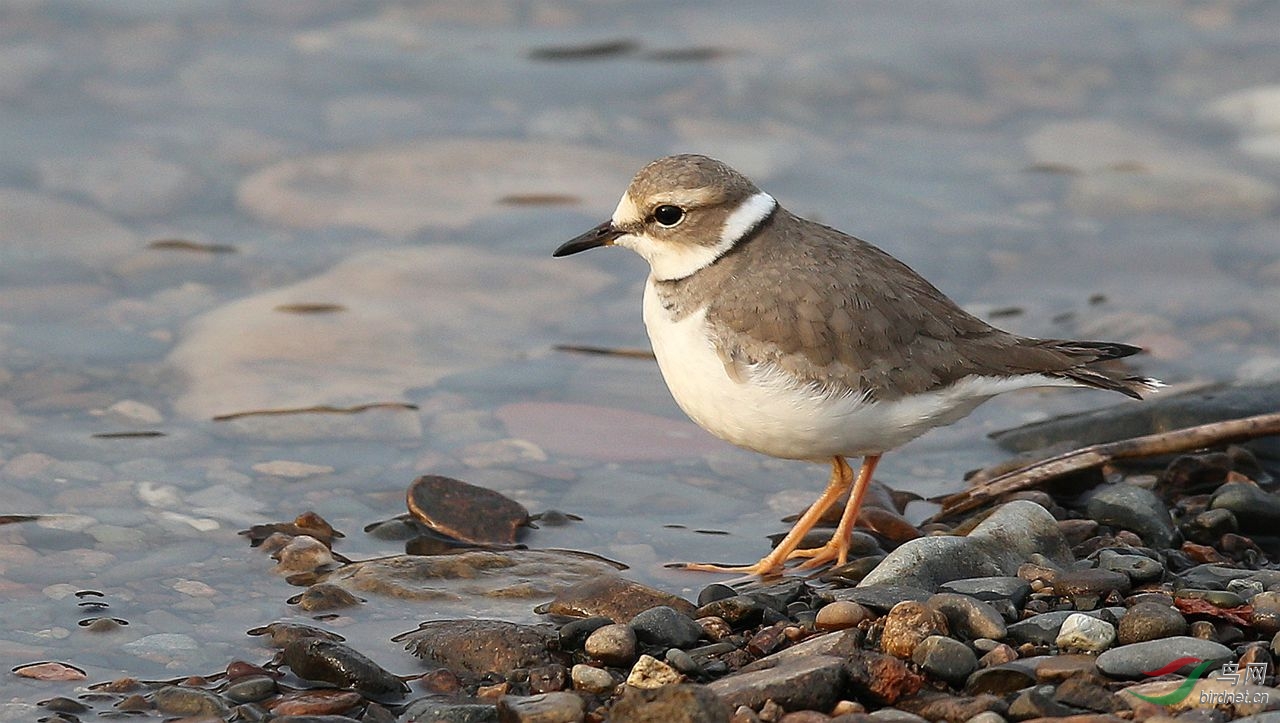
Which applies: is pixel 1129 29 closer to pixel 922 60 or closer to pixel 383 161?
pixel 922 60

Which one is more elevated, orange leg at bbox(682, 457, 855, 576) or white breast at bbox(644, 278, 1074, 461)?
white breast at bbox(644, 278, 1074, 461)

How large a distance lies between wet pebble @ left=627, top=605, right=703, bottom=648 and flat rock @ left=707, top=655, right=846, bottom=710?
484mm

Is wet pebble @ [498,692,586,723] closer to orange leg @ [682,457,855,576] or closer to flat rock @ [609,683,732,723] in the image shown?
flat rock @ [609,683,732,723]

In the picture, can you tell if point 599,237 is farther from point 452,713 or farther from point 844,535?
point 452,713

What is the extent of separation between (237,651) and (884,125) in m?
7.52

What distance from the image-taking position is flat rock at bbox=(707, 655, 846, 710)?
4.68 metres

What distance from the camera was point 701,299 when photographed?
618 centimetres

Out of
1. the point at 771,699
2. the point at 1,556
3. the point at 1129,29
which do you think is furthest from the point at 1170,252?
the point at 1,556

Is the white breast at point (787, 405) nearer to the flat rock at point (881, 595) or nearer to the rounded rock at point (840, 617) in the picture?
the flat rock at point (881, 595)

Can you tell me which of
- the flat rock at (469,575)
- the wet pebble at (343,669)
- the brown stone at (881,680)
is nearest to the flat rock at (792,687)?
the brown stone at (881,680)

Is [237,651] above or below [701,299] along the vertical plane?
below

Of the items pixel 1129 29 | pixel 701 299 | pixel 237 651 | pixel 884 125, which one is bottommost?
pixel 237 651

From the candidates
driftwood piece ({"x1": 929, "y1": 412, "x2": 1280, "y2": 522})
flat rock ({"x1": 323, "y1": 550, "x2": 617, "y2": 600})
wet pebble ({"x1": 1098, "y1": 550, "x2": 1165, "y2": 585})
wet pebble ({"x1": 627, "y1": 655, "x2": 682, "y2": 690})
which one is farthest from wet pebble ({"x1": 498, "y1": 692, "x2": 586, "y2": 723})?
driftwood piece ({"x1": 929, "y1": 412, "x2": 1280, "y2": 522})

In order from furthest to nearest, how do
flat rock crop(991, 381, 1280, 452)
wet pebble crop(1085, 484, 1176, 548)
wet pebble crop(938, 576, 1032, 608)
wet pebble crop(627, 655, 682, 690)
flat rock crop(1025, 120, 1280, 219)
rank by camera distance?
flat rock crop(1025, 120, 1280, 219) → flat rock crop(991, 381, 1280, 452) → wet pebble crop(1085, 484, 1176, 548) → wet pebble crop(938, 576, 1032, 608) → wet pebble crop(627, 655, 682, 690)
